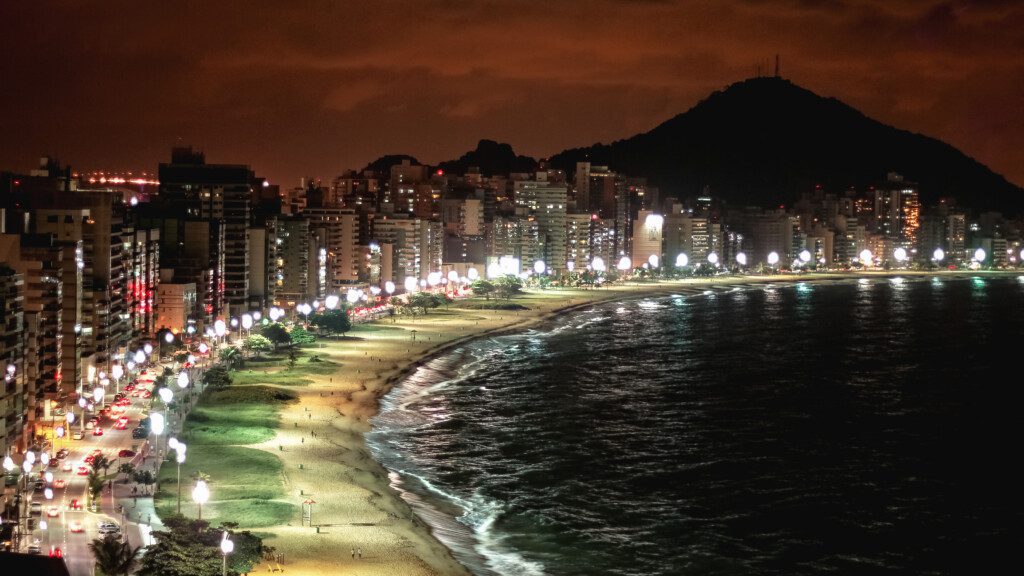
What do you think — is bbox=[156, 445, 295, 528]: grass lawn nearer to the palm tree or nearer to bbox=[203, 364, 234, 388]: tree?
the palm tree

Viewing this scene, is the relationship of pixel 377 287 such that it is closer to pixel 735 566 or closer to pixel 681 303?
pixel 681 303

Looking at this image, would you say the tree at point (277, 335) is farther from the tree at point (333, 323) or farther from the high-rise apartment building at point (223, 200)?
the high-rise apartment building at point (223, 200)

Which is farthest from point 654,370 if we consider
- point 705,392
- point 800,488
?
point 800,488

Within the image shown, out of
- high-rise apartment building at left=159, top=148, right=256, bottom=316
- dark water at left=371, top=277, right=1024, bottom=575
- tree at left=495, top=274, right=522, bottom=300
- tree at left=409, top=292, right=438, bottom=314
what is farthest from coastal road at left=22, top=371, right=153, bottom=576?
tree at left=495, top=274, right=522, bottom=300

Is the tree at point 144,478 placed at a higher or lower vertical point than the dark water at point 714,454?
higher

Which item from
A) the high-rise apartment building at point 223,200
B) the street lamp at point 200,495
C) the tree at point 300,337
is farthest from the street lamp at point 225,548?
the high-rise apartment building at point 223,200

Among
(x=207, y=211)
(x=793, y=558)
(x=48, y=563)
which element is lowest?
(x=793, y=558)
